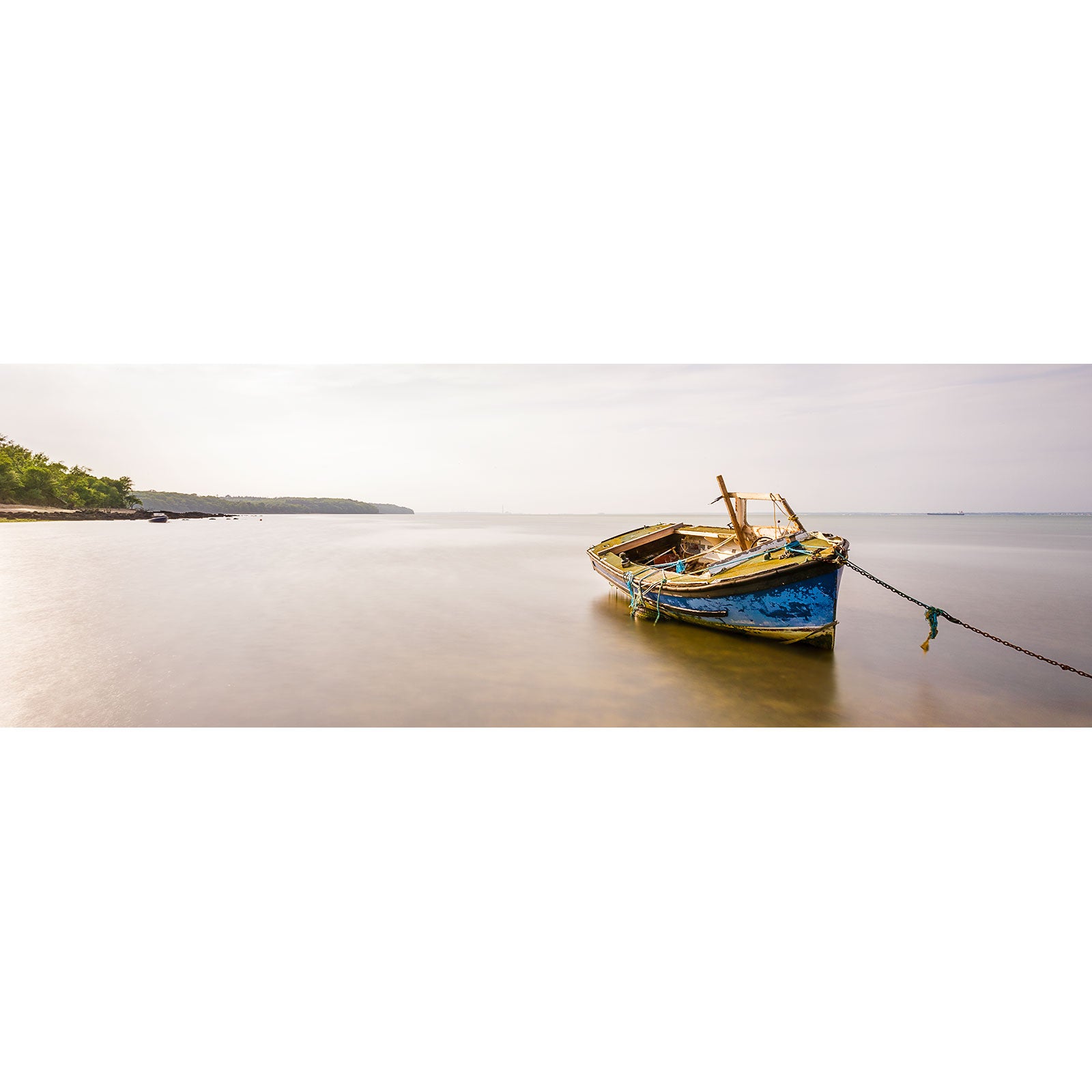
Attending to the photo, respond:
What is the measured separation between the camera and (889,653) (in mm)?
5297

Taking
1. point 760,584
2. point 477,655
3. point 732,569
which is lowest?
point 477,655

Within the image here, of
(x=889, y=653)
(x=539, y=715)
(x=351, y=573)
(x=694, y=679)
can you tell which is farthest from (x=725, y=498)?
(x=351, y=573)

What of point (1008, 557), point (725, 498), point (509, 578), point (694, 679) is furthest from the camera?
point (1008, 557)

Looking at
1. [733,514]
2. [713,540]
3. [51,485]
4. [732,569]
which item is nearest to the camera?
[732,569]

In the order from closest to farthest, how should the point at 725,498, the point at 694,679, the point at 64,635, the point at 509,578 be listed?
the point at 694,679 < the point at 64,635 < the point at 725,498 < the point at 509,578

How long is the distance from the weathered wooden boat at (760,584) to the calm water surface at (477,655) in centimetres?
26

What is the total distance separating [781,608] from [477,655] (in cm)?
325

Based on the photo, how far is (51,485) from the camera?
1809 centimetres

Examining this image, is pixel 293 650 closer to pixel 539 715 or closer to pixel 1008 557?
pixel 539 715

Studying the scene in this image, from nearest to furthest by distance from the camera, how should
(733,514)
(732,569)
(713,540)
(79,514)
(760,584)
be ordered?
(760,584), (732,569), (733,514), (713,540), (79,514)

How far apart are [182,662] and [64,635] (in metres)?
2.16

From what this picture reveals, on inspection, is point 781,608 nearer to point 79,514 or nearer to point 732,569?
point 732,569

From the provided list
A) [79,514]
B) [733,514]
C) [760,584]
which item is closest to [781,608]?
[760,584]

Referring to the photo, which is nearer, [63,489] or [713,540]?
[713,540]
